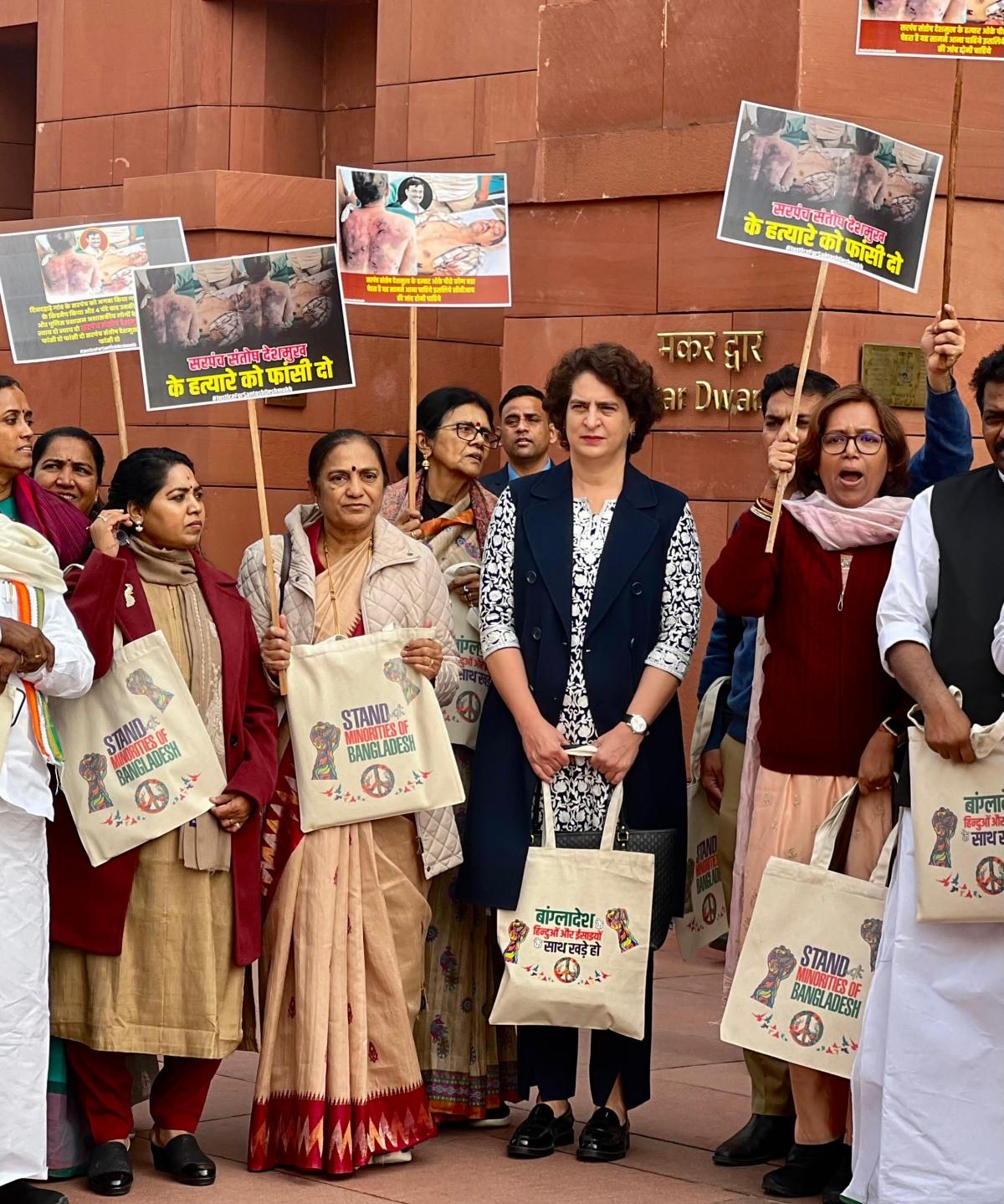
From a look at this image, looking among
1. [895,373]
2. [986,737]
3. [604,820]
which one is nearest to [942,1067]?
[986,737]

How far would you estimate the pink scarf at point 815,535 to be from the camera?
5.61 m

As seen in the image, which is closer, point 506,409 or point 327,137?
point 506,409

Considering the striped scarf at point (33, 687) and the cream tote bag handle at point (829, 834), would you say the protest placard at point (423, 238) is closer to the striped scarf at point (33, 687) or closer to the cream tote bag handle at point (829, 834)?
the striped scarf at point (33, 687)

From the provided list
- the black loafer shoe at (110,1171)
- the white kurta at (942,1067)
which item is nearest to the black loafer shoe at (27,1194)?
the black loafer shoe at (110,1171)

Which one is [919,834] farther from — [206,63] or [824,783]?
Answer: [206,63]

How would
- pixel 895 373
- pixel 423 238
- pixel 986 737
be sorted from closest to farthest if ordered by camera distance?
1. pixel 986 737
2. pixel 423 238
3. pixel 895 373

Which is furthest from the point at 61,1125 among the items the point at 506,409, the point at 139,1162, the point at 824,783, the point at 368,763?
the point at 506,409

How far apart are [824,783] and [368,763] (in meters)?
1.28

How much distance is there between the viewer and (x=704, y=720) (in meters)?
6.89

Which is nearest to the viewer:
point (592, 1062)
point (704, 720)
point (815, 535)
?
point (815, 535)

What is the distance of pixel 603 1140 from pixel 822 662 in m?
1.52

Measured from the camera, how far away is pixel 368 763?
586 centimetres

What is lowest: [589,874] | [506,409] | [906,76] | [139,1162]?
[139,1162]

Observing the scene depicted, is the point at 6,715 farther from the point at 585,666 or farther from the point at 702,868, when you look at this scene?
the point at 702,868
